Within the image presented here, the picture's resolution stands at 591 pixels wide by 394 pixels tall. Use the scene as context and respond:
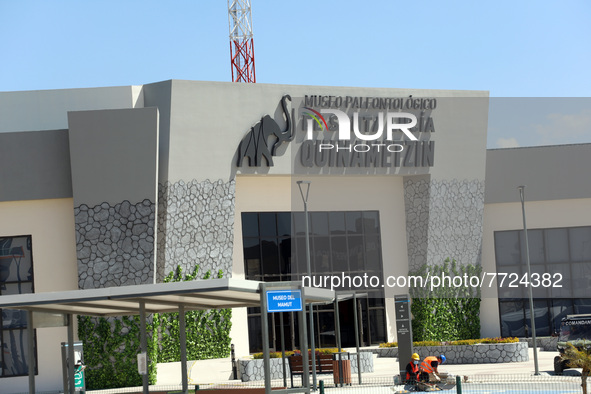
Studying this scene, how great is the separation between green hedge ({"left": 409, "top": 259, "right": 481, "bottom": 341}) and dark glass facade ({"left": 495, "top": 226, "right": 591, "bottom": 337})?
206 centimetres

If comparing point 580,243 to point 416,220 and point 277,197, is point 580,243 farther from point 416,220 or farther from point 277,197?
point 277,197

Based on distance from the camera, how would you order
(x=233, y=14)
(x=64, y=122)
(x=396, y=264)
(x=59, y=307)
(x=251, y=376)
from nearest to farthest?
(x=59, y=307), (x=251, y=376), (x=64, y=122), (x=396, y=264), (x=233, y=14)

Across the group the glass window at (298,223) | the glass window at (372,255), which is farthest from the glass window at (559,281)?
the glass window at (298,223)

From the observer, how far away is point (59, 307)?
2005 cm

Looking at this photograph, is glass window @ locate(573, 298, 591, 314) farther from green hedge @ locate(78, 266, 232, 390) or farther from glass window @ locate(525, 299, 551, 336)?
green hedge @ locate(78, 266, 232, 390)

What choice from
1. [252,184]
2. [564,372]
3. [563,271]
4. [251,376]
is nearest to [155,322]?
[251,376]

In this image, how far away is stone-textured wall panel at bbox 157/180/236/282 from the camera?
34.9 meters

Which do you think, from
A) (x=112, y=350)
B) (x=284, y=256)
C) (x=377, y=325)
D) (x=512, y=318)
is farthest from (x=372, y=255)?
(x=112, y=350)

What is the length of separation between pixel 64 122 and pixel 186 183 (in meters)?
6.50

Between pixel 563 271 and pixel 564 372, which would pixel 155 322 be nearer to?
pixel 564 372

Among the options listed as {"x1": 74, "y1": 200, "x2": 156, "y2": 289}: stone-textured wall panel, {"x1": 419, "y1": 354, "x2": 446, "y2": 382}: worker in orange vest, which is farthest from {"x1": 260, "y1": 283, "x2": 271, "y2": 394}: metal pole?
{"x1": 74, "y1": 200, "x2": 156, "y2": 289}: stone-textured wall panel

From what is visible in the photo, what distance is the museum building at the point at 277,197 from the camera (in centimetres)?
3397

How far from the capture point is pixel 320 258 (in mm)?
40750

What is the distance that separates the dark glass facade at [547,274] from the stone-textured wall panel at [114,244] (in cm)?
1940
